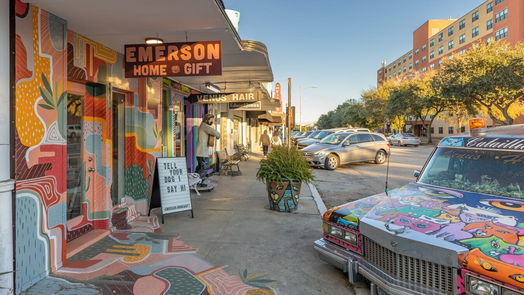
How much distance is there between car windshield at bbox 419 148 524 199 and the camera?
10.6 ft

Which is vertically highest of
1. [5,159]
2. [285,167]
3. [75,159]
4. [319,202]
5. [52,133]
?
[52,133]

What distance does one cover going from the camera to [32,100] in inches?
131

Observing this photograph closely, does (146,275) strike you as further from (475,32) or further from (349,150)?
(475,32)

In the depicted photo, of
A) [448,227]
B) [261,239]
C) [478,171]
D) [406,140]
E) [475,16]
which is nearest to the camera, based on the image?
[448,227]

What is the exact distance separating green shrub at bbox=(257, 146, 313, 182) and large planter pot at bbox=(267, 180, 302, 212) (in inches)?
6.0

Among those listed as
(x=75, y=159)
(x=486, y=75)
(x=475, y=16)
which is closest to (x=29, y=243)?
(x=75, y=159)

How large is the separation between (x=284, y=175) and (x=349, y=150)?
889 cm

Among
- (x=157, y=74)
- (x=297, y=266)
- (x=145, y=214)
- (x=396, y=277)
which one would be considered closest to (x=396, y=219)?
(x=396, y=277)

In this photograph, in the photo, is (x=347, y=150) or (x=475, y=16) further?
(x=475, y=16)

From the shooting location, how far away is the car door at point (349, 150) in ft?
46.6

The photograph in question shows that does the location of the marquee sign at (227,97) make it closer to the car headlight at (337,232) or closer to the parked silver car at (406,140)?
the car headlight at (337,232)

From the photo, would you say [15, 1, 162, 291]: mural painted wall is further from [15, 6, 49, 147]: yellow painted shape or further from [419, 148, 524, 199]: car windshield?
[419, 148, 524, 199]: car windshield

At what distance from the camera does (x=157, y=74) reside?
450cm

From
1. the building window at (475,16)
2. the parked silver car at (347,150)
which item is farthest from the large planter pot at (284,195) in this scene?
the building window at (475,16)
